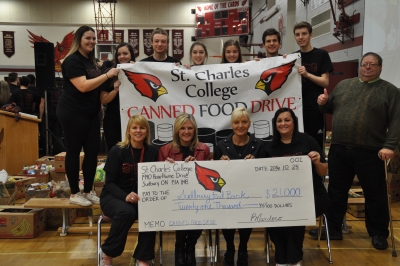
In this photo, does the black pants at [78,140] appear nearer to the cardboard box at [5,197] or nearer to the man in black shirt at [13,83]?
the cardboard box at [5,197]

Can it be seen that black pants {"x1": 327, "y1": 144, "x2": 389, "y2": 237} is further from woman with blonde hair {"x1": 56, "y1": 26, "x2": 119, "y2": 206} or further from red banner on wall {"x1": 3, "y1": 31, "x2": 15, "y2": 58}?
red banner on wall {"x1": 3, "y1": 31, "x2": 15, "y2": 58}

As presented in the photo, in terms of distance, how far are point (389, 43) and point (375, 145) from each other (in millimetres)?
2564

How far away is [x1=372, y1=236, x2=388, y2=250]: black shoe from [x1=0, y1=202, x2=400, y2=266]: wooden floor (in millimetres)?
52

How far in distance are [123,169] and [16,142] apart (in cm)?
431

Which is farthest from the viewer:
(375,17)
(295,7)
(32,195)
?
(295,7)

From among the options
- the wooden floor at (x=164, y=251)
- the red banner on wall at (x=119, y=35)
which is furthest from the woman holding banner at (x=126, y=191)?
the red banner on wall at (x=119, y=35)

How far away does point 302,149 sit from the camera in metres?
3.12

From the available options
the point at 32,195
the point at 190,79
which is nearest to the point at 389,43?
the point at 190,79

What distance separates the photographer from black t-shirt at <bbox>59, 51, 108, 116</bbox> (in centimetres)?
346

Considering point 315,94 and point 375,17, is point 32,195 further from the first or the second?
point 375,17

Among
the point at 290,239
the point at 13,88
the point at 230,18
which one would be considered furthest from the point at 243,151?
the point at 230,18

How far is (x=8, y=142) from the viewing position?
6441 mm

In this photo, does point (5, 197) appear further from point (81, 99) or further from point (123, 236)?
point (123, 236)

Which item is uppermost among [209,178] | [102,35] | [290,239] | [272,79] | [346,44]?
[102,35]
